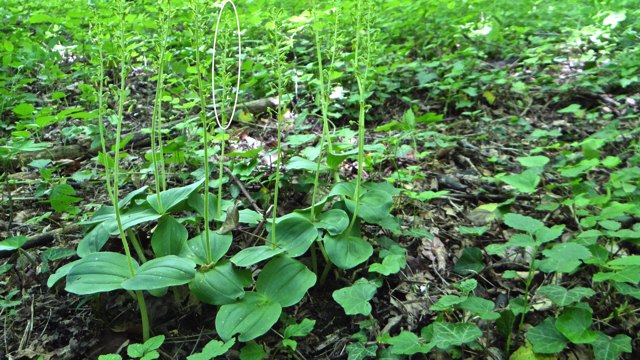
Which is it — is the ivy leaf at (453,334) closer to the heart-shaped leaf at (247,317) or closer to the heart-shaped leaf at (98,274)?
the heart-shaped leaf at (247,317)

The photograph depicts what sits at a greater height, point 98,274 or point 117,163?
point 117,163

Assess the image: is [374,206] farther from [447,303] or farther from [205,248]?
[205,248]

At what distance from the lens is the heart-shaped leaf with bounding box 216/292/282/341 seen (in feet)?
4.99

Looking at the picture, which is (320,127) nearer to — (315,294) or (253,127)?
(253,127)

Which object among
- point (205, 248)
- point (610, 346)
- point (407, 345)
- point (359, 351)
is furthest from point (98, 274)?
point (610, 346)

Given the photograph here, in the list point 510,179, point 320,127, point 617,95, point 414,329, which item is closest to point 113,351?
point 414,329

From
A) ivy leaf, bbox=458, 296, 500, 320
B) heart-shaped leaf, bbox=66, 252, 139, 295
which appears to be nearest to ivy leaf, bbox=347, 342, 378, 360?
ivy leaf, bbox=458, 296, 500, 320

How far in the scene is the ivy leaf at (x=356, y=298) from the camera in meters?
1.65

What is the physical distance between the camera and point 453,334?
5.16 feet

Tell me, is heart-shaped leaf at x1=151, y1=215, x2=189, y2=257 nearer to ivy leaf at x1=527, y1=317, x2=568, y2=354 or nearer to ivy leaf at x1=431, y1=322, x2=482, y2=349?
ivy leaf at x1=431, y1=322, x2=482, y2=349

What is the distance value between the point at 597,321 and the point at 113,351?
2.35 metres

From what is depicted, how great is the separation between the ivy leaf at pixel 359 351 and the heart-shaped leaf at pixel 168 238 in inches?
37.2

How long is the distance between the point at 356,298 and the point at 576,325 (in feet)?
3.12

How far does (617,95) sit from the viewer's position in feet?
15.7
